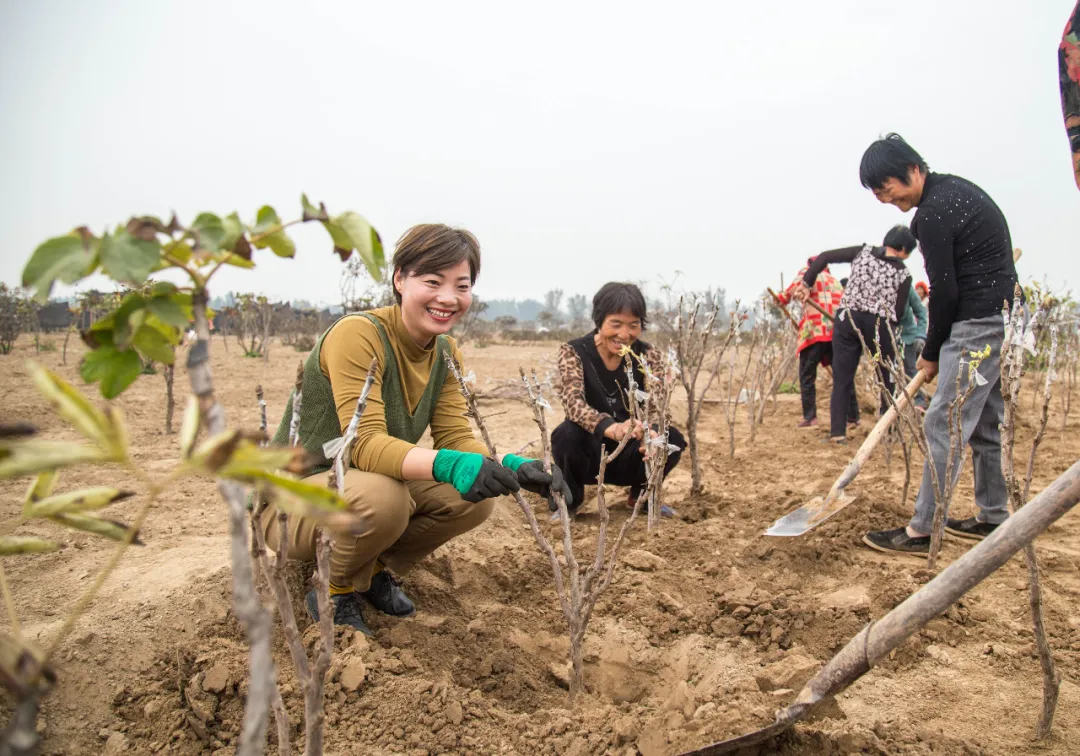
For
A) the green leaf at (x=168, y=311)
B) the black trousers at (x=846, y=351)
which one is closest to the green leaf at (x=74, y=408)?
the green leaf at (x=168, y=311)

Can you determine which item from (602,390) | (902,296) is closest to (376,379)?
(602,390)

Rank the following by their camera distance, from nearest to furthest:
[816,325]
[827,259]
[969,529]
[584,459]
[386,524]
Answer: [386,524], [969,529], [584,459], [827,259], [816,325]

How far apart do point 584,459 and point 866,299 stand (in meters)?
2.34

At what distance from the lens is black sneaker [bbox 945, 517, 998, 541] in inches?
104

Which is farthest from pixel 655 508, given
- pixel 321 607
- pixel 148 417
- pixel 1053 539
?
pixel 148 417

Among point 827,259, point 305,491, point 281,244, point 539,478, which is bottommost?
point 539,478

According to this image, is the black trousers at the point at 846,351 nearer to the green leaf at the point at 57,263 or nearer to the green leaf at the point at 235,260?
the green leaf at the point at 235,260

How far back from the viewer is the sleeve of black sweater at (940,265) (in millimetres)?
2438

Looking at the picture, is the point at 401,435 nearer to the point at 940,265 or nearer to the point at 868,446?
the point at 868,446

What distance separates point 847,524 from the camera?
108 inches

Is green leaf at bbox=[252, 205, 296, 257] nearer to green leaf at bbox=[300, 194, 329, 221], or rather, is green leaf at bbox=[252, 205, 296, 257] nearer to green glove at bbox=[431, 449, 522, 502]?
green leaf at bbox=[300, 194, 329, 221]

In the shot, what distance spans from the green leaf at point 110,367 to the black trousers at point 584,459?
2.51 metres

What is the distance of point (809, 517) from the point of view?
266cm

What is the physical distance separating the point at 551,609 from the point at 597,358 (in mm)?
1328
